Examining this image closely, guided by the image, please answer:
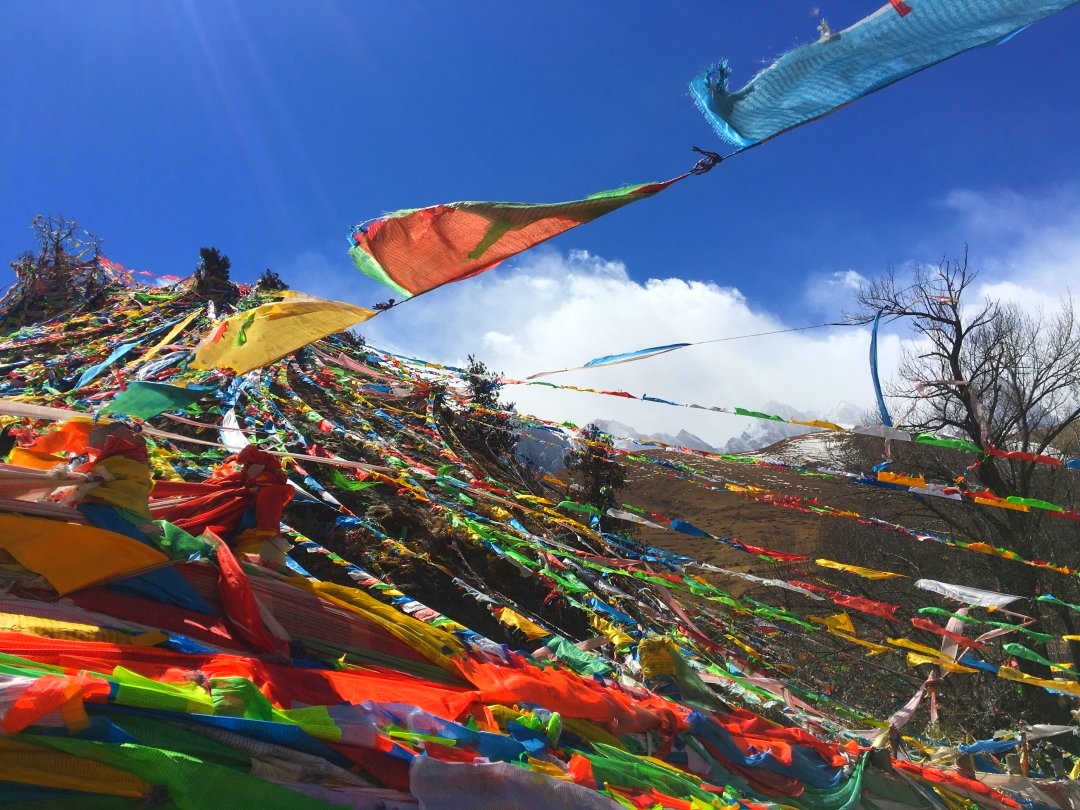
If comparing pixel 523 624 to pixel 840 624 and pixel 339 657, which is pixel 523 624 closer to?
pixel 339 657

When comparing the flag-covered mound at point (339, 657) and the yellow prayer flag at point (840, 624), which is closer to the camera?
the flag-covered mound at point (339, 657)

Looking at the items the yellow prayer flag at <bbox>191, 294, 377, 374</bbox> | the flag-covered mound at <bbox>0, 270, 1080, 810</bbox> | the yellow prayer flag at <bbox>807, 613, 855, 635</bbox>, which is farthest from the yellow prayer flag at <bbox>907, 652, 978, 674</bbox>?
the yellow prayer flag at <bbox>191, 294, 377, 374</bbox>

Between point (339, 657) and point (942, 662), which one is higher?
point (339, 657)

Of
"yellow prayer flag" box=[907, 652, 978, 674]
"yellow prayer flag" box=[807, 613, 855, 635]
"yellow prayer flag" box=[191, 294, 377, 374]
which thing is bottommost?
"yellow prayer flag" box=[907, 652, 978, 674]

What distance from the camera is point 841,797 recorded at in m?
3.90

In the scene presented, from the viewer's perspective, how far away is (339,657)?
10.2 feet

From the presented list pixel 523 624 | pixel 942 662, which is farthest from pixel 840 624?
pixel 523 624

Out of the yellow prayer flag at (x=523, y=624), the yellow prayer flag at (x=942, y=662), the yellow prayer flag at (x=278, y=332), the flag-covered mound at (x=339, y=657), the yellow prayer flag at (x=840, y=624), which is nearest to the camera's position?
the flag-covered mound at (x=339, y=657)

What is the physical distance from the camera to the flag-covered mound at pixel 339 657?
6.17ft

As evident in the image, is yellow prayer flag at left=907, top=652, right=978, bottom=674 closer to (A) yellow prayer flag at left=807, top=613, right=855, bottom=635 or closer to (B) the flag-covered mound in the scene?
(B) the flag-covered mound

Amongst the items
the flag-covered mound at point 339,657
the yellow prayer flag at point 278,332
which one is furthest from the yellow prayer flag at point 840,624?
the yellow prayer flag at point 278,332

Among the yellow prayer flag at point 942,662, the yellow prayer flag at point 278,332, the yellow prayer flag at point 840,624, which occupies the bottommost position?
the yellow prayer flag at point 942,662

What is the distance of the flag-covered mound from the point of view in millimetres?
1882

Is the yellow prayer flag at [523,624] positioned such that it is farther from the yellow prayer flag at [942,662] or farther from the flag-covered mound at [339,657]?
the yellow prayer flag at [942,662]
